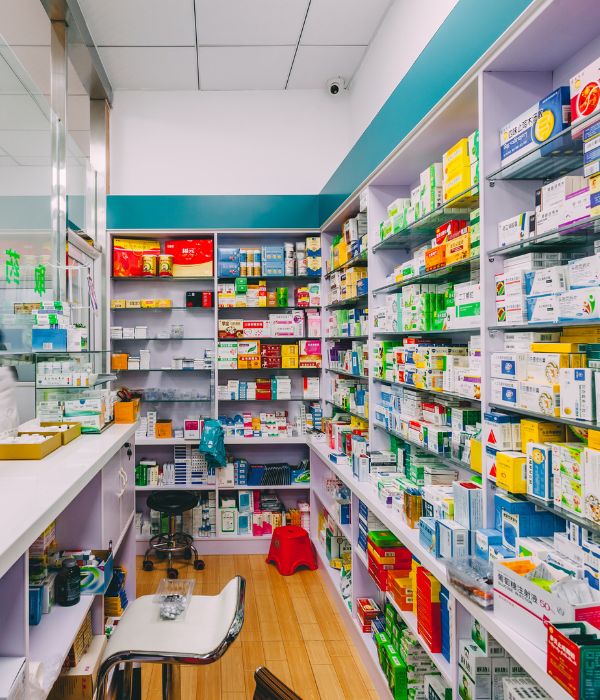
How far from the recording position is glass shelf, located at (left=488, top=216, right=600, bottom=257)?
1553 millimetres

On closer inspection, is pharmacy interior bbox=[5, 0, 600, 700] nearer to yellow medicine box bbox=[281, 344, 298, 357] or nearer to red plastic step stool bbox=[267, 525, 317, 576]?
red plastic step stool bbox=[267, 525, 317, 576]

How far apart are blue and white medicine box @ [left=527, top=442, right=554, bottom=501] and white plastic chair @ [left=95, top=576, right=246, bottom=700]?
1.06 m

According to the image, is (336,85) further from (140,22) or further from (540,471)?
(540,471)

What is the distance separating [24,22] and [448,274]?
Answer: 3.68m

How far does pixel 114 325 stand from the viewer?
17.2ft

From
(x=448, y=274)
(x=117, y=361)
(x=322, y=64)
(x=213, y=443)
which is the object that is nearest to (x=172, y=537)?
(x=213, y=443)

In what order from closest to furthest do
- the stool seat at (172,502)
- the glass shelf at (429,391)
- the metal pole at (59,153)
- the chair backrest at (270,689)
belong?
the chair backrest at (270,689)
the glass shelf at (429,391)
the metal pole at (59,153)
the stool seat at (172,502)

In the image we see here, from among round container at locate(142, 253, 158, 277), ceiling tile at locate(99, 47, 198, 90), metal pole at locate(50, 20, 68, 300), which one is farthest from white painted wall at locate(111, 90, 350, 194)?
metal pole at locate(50, 20, 68, 300)

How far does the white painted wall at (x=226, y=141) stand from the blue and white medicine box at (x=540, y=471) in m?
4.24

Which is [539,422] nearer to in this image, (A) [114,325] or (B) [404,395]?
(B) [404,395]

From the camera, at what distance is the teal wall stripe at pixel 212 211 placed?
4.95m

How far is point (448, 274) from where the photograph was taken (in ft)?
8.70

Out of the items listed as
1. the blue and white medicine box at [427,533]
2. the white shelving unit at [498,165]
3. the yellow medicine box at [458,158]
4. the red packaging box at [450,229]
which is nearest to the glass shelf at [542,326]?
the white shelving unit at [498,165]

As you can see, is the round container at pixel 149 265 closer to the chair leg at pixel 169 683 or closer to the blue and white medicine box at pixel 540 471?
the chair leg at pixel 169 683
